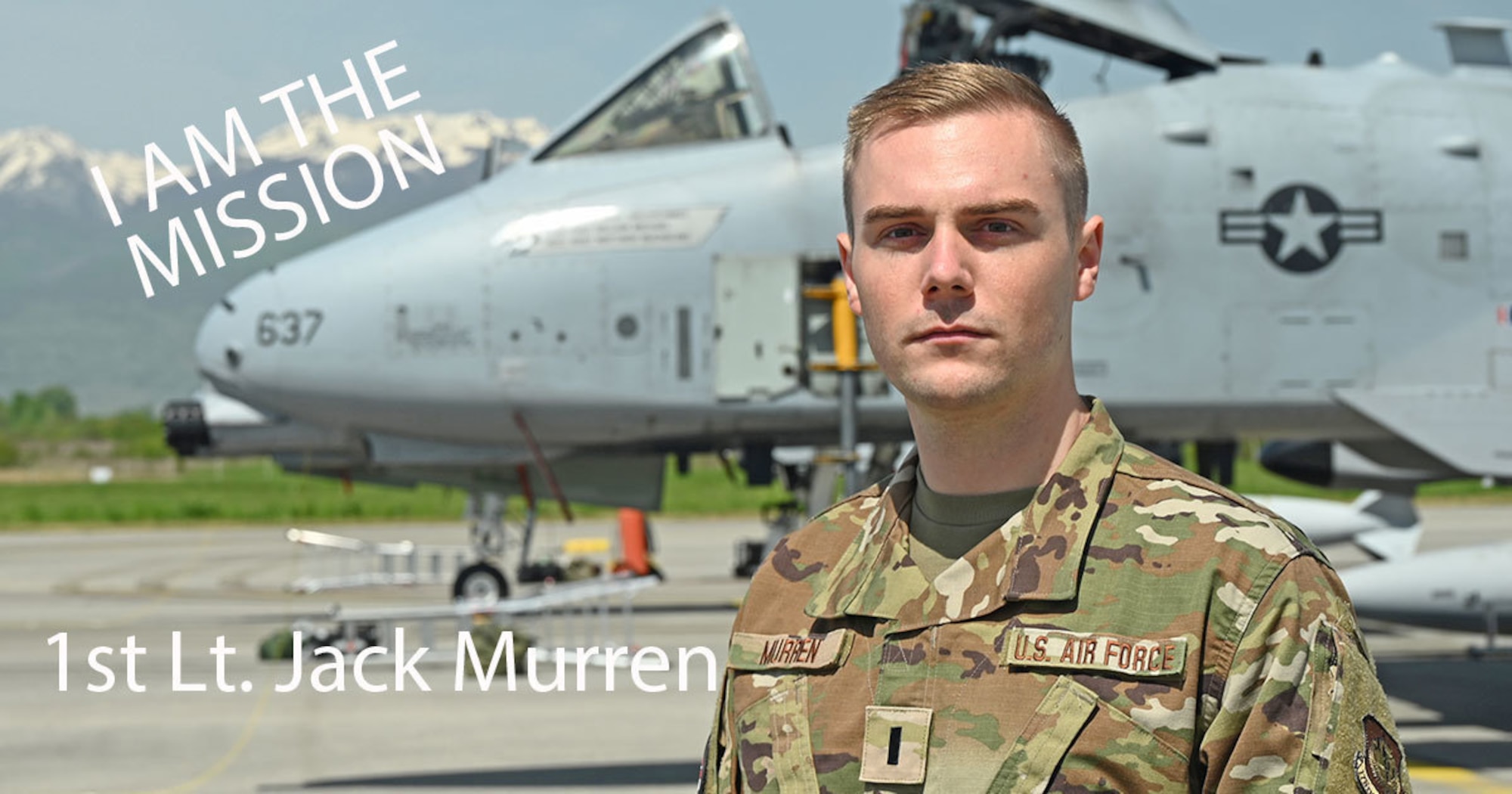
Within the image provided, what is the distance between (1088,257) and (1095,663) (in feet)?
1.81

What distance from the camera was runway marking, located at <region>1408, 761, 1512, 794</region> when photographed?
313 inches

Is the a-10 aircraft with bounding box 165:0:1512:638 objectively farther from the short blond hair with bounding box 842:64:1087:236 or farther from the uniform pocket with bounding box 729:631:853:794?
the short blond hair with bounding box 842:64:1087:236

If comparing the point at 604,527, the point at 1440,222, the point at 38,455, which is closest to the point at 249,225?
the point at 1440,222

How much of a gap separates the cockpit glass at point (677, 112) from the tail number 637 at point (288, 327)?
6.87ft

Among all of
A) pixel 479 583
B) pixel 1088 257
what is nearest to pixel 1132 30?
pixel 479 583

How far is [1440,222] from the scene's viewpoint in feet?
37.0

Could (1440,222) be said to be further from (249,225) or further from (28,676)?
(28,676)

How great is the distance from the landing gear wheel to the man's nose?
13.6m

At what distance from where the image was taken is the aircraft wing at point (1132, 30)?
1169cm

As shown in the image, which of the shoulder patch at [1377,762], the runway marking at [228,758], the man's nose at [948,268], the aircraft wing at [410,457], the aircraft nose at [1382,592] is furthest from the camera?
the aircraft wing at [410,457]

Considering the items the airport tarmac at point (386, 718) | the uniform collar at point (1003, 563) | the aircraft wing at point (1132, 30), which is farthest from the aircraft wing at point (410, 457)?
the uniform collar at point (1003, 563)

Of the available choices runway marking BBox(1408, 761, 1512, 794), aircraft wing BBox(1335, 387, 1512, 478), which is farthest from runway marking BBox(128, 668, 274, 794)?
aircraft wing BBox(1335, 387, 1512, 478)

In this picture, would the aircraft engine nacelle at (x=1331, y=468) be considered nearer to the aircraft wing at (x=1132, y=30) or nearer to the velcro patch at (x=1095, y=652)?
the aircraft wing at (x=1132, y=30)

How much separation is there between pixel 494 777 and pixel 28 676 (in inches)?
264
